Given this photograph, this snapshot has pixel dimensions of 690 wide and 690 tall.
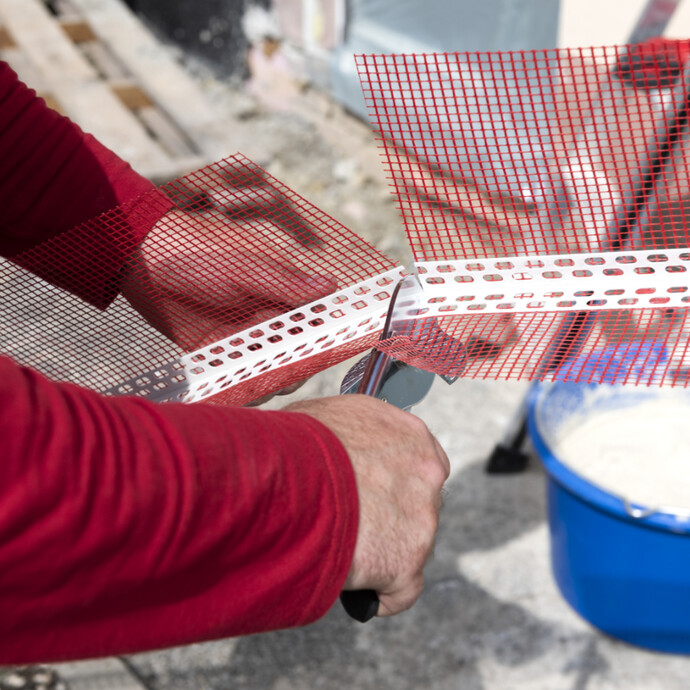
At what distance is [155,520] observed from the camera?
0.66m

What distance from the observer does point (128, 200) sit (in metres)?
1.18

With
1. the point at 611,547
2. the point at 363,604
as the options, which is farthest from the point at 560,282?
the point at 611,547

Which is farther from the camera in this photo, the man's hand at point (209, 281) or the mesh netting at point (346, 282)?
the man's hand at point (209, 281)

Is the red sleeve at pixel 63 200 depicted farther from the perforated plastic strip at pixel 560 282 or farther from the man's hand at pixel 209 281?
the perforated plastic strip at pixel 560 282

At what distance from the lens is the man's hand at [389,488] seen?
781mm

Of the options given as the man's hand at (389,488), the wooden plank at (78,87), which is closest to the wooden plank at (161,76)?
the wooden plank at (78,87)

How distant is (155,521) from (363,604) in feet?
0.93

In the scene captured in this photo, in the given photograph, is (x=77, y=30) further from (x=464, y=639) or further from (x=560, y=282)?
(x=560, y=282)

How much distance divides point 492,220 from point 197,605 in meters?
0.64

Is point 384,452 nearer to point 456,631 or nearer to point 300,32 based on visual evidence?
point 456,631

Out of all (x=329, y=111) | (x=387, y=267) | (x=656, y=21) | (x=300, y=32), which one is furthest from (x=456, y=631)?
(x=300, y=32)

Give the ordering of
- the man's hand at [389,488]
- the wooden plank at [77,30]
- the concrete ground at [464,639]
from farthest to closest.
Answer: the wooden plank at [77,30]
the concrete ground at [464,639]
the man's hand at [389,488]

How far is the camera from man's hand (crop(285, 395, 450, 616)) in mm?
781

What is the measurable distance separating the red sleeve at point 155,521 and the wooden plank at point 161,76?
2.11 meters
